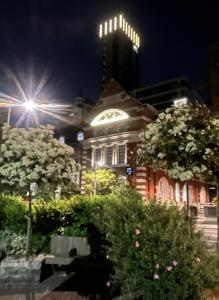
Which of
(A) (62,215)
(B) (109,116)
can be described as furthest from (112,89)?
(A) (62,215)

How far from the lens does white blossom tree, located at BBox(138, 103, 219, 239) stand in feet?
28.9

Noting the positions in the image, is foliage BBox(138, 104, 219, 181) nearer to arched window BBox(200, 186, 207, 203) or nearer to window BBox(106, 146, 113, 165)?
window BBox(106, 146, 113, 165)

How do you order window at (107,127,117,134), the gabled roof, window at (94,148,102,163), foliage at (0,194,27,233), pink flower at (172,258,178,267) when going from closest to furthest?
pink flower at (172,258,178,267), foliage at (0,194,27,233), window at (107,127,117,134), window at (94,148,102,163), the gabled roof

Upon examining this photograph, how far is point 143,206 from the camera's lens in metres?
6.84

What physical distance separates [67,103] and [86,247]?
52.6 m

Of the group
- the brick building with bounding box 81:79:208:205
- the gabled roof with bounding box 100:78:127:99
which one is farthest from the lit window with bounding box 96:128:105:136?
the gabled roof with bounding box 100:78:127:99

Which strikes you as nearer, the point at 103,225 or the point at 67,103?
the point at 103,225

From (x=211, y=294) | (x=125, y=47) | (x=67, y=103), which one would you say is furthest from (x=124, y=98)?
(x=125, y=47)

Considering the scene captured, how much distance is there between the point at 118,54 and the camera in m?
106

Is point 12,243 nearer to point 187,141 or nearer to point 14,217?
point 14,217

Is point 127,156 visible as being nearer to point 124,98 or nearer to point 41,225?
point 124,98

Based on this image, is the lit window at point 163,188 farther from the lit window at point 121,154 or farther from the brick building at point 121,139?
the lit window at point 121,154

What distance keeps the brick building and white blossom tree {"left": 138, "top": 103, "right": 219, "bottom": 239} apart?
2313 cm

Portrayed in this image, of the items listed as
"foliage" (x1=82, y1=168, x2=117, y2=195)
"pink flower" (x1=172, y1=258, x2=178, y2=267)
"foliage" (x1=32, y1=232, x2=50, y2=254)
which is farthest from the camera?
"foliage" (x1=82, y1=168, x2=117, y2=195)
